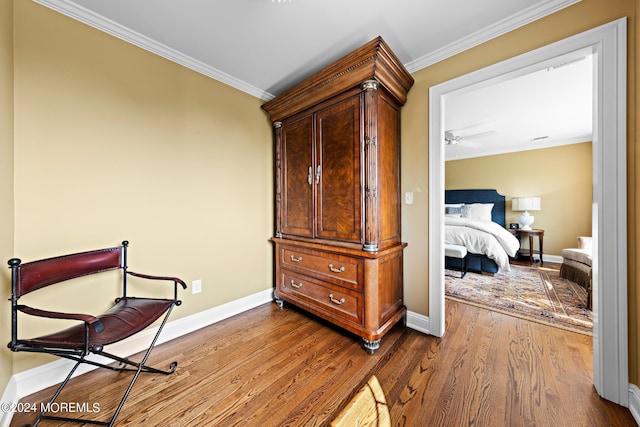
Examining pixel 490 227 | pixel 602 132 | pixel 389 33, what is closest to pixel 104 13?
pixel 389 33

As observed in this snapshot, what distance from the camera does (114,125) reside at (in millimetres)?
1722

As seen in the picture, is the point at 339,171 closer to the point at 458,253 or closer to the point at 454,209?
the point at 458,253

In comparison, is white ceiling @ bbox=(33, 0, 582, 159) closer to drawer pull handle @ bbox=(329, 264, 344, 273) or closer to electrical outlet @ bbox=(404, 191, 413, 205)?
electrical outlet @ bbox=(404, 191, 413, 205)

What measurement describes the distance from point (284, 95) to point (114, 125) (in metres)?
1.40

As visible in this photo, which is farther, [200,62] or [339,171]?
[200,62]

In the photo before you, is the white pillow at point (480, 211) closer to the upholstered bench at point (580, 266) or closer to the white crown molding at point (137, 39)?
the upholstered bench at point (580, 266)

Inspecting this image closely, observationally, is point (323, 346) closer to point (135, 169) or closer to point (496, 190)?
point (135, 169)

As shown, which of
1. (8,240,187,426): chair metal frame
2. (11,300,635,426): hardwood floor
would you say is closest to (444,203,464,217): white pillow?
(11,300,635,426): hardwood floor

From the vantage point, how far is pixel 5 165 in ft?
4.16

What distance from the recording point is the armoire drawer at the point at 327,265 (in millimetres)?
1892

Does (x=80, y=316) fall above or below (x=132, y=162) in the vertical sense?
below

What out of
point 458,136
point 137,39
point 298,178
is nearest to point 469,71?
point 298,178

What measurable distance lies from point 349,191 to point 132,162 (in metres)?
1.68

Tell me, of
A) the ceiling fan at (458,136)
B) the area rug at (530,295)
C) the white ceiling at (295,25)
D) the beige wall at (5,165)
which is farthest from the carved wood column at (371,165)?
the ceiling fan at (458,136)
